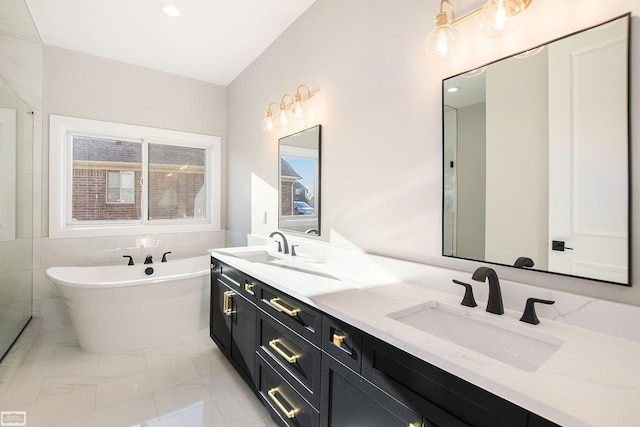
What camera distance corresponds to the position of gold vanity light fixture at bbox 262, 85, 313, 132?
96.3 inches

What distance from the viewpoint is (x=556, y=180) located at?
1110 mm

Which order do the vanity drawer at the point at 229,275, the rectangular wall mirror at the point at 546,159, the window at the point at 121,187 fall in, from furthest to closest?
the window at the point at 121,187, the vanity drawer at the point at 229,275, the rectangular wall mirror at the point at 546,159

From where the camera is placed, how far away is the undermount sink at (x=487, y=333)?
100 cm

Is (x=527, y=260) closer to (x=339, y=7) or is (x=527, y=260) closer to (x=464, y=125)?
(x=464, y=125)

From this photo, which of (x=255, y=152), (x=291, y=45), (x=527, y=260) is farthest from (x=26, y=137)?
(x=527, y=260)

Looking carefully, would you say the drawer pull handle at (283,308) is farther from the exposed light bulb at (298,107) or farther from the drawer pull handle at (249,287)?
the exposed light bulb at (298,107)

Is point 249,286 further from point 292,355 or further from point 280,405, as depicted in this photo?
point 280,405

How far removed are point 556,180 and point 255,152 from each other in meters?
2.74

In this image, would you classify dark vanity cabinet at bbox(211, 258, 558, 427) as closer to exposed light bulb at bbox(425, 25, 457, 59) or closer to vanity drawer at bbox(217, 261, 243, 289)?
vanity drawer at bbox(217, 261, 243, 289)

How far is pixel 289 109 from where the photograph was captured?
2.55m

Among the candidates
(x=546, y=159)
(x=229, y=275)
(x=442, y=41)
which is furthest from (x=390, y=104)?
(x=229, y=275)

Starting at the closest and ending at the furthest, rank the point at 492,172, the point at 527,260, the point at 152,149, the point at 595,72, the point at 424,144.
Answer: the point at 595,72, the point at 527,260, the point at 492,172, the point at 424,144, the point at 152,149

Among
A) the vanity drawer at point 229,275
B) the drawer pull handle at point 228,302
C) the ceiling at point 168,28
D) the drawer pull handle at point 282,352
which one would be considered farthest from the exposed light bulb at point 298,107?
the drawer pull handle at point 282,352

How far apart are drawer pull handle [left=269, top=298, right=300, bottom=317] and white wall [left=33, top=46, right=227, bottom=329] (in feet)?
8.29
